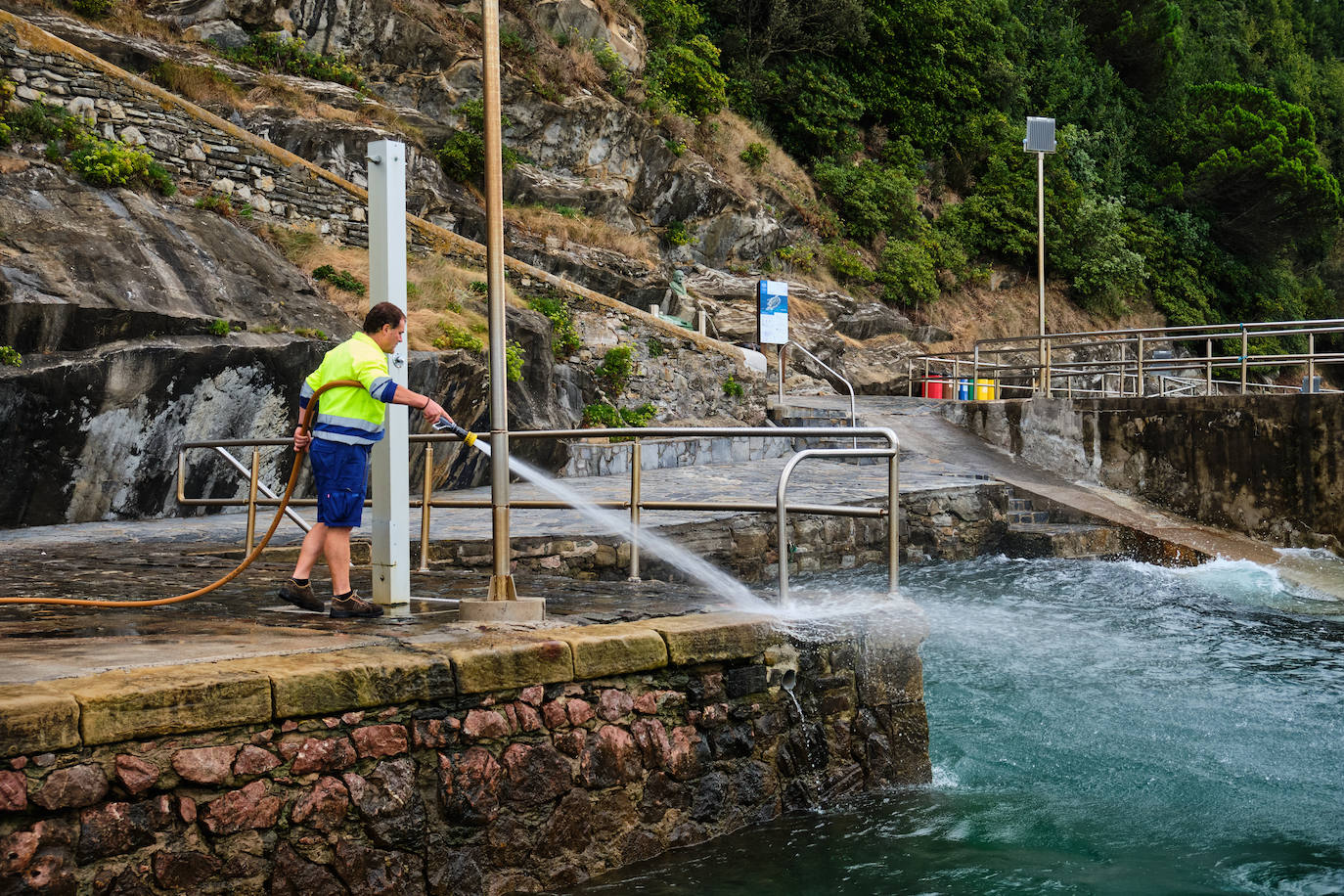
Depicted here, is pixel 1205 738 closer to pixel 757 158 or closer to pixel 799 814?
pixel 799 814

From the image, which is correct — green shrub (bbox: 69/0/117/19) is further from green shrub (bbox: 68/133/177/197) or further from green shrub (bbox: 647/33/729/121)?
green shrub (bbox: 647/33/729/121)

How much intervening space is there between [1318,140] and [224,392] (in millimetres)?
48386

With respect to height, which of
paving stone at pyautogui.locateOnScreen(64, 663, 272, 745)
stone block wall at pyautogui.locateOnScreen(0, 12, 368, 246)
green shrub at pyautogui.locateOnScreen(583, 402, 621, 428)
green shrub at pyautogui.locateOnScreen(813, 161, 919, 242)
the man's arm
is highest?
green shrub at pyautogui.locateOnScreen(813, 161, 919, 242)

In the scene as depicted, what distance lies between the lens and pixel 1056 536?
1178 centimetres

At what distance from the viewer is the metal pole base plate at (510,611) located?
480cm

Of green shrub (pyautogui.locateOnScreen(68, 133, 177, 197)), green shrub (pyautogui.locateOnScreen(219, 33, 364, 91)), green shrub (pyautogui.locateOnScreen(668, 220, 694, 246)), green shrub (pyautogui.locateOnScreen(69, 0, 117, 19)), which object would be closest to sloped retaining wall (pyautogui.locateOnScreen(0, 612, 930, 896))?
green shrub (pyautogui.locateOnScreen(68, 133, 177, 197))

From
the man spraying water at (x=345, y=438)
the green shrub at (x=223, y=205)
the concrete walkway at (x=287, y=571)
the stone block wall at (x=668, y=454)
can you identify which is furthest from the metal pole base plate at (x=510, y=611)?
the green shrub at (x=223, y=205)

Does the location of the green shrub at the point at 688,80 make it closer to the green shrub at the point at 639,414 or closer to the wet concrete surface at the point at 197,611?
the green shrub at the point at 639,414

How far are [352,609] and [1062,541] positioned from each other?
Answer: 8946mm

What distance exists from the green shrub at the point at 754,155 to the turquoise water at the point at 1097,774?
1908 centimetres

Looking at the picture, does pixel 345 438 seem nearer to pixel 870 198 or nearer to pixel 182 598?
pixel 182 598

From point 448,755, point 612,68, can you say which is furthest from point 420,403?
point 612,68

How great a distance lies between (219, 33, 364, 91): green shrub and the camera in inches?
735

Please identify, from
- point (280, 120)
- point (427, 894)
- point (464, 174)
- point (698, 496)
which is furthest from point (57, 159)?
point (427, 894)
